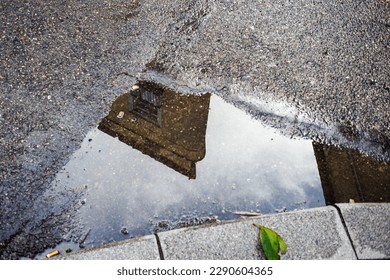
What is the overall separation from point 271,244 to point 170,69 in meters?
1.65

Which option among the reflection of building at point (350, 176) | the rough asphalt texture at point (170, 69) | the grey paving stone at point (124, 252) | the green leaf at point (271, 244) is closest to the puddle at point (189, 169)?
the reflection of building at point (350, 176)

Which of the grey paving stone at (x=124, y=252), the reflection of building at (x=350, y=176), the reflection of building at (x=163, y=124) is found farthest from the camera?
the reflection of building at (x=163, y=124)

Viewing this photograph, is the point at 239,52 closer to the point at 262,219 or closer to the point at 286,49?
the point at 286,49

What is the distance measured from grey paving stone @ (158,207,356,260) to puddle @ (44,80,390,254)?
1.01ft

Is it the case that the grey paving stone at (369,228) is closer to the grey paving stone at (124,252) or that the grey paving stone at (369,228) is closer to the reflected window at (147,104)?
the grey paving stone at (124,252)

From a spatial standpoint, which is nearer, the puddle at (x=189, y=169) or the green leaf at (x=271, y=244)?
the green leaf at (x=271, y=244)

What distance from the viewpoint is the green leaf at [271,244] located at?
2148mm

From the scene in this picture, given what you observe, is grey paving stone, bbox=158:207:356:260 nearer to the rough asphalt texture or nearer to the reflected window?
the rough asphalt texture

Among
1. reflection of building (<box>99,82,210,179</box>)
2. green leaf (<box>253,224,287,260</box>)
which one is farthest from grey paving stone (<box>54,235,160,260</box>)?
reflection of building (<box>99,82,210,179</box>)

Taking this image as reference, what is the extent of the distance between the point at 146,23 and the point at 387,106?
207cm

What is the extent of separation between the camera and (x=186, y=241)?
2.21m

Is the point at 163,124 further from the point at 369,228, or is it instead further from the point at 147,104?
the point at 369,228

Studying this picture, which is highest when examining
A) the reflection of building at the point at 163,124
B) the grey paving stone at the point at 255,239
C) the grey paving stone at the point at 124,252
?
the reflection of building at the point at 163,124

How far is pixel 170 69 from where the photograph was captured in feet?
10.6
